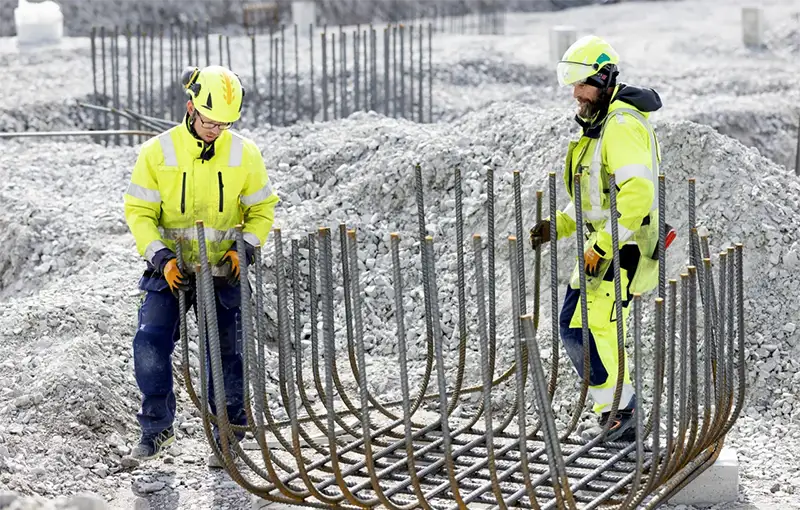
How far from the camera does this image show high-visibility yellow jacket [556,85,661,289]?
5684mm

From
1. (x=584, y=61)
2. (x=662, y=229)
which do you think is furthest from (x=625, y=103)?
(x=662, y=229)

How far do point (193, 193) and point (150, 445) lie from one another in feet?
4.21

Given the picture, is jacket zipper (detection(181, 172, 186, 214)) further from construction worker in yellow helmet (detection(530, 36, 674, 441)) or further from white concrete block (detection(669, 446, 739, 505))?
white concrete block (detection(669, 446, 739, 505))

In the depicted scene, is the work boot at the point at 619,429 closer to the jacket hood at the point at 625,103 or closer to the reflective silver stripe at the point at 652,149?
the reflective silver stripe at the point at 652,149

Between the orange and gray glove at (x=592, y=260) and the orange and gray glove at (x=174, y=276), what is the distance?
1.86 m

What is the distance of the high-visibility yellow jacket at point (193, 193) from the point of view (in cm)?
581

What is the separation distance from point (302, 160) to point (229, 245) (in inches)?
145

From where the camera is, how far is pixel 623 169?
5.70m

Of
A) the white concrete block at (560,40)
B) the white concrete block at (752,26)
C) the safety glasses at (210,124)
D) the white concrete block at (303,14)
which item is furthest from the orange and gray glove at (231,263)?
the white concrete block at (752,26)

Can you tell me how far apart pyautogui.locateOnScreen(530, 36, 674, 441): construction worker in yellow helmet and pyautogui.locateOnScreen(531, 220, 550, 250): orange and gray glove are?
8 centimetres

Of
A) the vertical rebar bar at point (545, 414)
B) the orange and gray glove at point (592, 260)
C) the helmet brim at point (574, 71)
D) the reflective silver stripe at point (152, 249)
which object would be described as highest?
the helmet brim at point (574, 71)

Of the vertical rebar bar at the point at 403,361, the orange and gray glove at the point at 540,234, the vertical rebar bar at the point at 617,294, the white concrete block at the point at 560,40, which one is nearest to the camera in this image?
the vertical rebar bar at the point at 403,361

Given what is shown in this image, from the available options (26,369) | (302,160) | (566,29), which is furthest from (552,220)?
(566,29)

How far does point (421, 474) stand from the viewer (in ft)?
18.5
